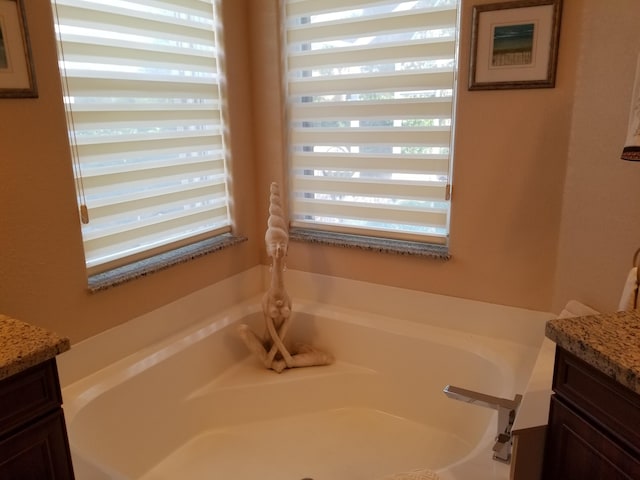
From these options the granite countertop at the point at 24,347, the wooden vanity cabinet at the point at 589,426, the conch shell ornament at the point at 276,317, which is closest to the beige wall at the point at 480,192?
the conch shell ornament at the point at 276,317

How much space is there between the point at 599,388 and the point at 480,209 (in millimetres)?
1105

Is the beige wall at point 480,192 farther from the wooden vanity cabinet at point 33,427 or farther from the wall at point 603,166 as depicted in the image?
the wooden vanity cabinet at point 33,427

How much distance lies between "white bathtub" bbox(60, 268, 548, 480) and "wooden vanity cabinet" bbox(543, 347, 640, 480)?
51 centimetres

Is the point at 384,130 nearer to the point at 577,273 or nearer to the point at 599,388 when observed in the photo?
the point at 577,273

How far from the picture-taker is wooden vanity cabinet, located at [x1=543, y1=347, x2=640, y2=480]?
92 cm

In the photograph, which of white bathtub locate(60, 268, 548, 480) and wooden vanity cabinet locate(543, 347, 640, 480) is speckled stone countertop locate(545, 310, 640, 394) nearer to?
wooden vanity cabinet locate(543, 347, 640, 480)

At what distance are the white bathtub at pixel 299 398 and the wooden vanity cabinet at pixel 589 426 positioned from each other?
0.51 m

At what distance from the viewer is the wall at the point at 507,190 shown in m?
1.79

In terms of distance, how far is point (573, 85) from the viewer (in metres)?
1.73

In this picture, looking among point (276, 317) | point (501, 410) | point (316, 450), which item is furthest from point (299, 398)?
point (501, 410)

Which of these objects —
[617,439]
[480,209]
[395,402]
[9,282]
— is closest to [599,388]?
[617,439]

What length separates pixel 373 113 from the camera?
218 centimetres

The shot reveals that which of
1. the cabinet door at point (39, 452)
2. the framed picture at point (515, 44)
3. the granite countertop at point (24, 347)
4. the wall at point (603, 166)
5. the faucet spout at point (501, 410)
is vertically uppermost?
the framed picture at point (515, 44)

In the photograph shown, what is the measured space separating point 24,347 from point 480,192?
164cm
